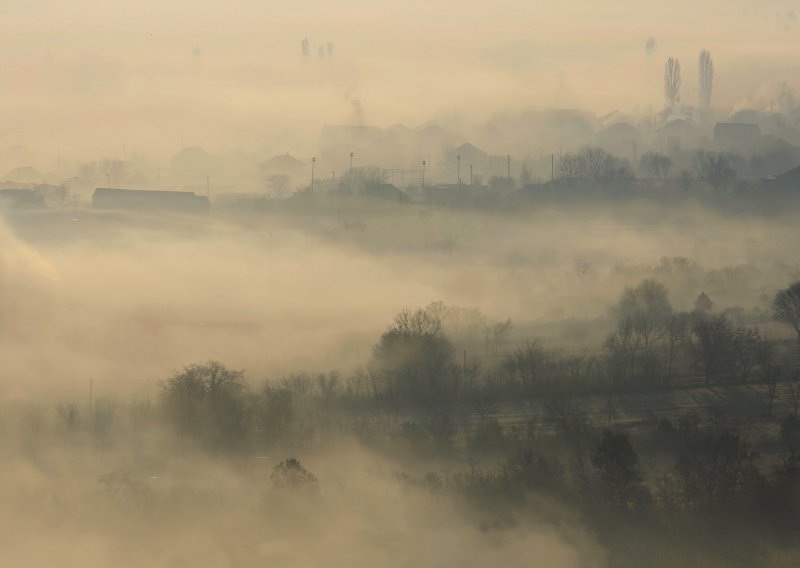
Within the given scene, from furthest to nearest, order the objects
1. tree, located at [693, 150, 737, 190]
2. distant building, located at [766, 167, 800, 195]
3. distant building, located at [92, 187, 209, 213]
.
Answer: tree, located at [693, 150, 737, 190] < distant building, located at [766, 167, 800, 195] < distant building, located at [92, 187, 209, 213]

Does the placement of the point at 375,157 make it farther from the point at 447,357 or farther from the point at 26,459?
the point at 26,459

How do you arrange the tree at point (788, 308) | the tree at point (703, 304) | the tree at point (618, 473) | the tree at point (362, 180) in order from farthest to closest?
1. the tree at point (362, 180)
2. the tree at point (703, 304)
3. the tree at point (788, 308)
4. the tree at point (618, 473)

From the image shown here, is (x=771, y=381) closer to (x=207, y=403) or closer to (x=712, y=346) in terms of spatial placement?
(x=712, y=346)

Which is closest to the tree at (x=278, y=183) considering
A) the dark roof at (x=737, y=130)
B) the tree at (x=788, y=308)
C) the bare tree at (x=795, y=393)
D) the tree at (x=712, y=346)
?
the dark roof at (x=737, y=130)

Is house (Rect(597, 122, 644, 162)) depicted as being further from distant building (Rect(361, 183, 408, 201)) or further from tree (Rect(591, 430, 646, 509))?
tree (Rect(591, 430, 646, 509))

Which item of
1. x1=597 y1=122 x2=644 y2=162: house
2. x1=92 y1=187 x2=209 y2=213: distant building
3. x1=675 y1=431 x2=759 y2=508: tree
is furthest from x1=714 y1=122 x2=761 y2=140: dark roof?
x1=675 y1=431 x2=759 y2=508: tree

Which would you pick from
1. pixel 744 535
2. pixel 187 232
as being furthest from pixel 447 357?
pixel 187 232

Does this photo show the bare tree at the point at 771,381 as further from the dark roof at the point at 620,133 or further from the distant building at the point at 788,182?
the dark roof at the point at 620,133
